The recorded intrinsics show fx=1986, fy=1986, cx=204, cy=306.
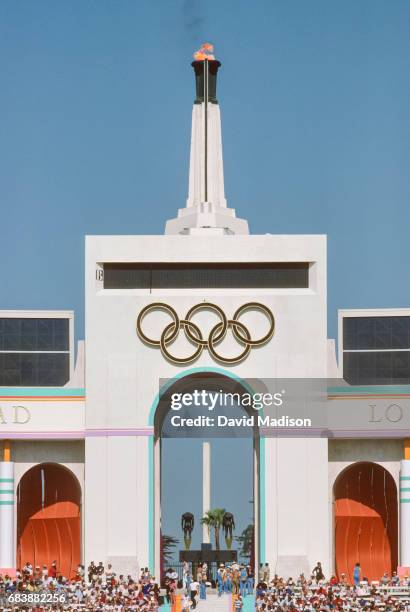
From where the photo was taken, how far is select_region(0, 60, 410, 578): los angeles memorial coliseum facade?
8612 cm

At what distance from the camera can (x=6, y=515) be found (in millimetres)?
87562

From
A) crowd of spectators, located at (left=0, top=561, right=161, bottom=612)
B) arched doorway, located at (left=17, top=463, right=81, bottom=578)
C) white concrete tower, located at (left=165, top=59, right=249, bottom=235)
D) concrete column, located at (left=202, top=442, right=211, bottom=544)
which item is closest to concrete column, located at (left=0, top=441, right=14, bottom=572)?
crowd of spectators, located at (left=0, top=561, right=161, bottom=612)

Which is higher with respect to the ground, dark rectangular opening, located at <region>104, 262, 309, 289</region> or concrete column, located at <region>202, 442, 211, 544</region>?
dark rectangular opening, located at <region>104, 262, 309, 289</region>

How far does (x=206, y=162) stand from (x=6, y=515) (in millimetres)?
18842

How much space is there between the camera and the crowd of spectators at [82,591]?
260 feet

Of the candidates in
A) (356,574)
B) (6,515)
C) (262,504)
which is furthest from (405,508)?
(6,515)

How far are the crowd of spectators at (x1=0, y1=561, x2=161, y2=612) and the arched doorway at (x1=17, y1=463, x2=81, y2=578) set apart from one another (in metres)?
2.97

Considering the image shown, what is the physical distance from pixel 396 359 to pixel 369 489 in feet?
20.1

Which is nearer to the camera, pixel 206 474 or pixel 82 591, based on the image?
pixel 82 591

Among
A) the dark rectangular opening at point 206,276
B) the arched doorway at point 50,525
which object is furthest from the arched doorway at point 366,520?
the arched doorway at point 50,525

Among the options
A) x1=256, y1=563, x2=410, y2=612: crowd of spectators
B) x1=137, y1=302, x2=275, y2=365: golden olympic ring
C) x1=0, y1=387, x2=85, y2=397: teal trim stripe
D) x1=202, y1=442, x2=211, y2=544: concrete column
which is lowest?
x1=256, y1=563, x2=410, y2=612: crowd of spectators

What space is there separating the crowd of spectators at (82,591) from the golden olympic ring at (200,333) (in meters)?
9.77

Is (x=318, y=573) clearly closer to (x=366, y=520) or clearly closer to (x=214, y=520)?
(x=366, y=520)

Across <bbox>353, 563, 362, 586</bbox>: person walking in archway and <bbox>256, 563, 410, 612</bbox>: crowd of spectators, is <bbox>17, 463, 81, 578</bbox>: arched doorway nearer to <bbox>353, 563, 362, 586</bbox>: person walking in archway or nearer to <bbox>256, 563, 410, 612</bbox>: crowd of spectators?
<bbox>256, 563, 410, 612</bbox>: crowd of spectators
